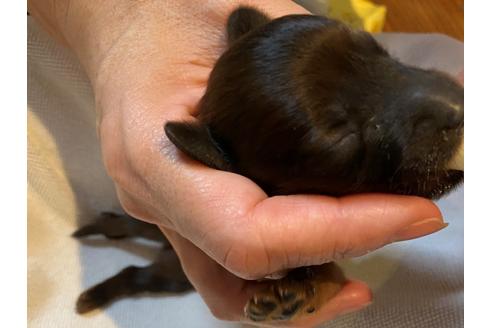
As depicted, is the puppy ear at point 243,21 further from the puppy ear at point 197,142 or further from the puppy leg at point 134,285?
the puppy leg at point 134,285

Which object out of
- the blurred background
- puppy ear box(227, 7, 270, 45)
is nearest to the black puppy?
puppy ear box(227, 7, 270, 45)

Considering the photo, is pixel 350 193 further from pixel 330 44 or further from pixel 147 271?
pixel 147 271

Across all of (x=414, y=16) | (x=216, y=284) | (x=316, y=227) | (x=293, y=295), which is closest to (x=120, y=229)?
(x=216, y=284)

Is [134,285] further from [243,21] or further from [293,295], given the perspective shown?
[243,21]

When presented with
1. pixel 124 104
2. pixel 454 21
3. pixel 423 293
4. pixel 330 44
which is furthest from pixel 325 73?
pixel 454 21

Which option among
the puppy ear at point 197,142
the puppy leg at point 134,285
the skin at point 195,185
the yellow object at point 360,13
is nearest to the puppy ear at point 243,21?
the skin at point 195,185

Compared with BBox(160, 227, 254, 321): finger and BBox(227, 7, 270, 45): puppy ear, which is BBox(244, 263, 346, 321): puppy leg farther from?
BBox(227, 7, 270, 45): puppy ear
